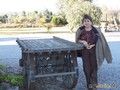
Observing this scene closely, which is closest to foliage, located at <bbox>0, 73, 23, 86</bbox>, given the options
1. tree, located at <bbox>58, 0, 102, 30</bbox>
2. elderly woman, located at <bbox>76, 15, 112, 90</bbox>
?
elderly woman, located at <bbox>76, 15, 112, 90</bbox>

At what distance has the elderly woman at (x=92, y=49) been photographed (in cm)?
514

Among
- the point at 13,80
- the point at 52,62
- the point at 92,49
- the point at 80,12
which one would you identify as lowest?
the point at 13,80

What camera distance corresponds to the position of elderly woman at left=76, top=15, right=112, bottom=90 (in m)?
5.14

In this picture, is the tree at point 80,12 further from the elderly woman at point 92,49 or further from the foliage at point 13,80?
the foliage at point 13,80

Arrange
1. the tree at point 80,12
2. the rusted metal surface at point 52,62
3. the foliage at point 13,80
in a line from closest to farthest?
1. the foliage at point 13,80
2. the rusted metal surface at point 52,62
3. the tree at point 80,12

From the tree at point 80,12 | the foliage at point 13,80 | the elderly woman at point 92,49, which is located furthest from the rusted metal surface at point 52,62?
the tree at point 80,12

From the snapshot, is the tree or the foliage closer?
the foliage

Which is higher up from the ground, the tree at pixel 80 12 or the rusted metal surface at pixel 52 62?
the tree at pixel 80 12

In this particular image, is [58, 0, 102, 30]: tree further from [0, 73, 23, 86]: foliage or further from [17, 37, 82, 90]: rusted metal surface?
[0, 73, 23, 86]: foliage

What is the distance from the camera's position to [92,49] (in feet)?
16.9

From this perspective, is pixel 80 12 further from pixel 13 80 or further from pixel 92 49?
pixel 13 80

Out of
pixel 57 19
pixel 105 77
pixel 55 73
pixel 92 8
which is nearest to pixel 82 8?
pixel 92 8

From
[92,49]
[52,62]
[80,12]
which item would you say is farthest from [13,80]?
[80,12]

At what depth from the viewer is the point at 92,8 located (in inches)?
950
